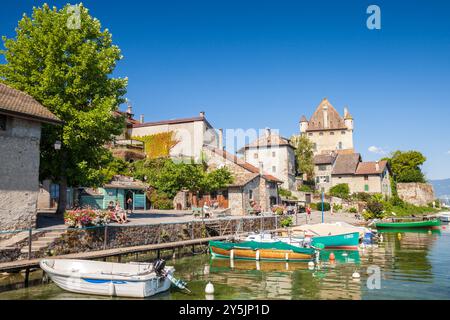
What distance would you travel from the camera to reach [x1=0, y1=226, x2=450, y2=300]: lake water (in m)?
15.6

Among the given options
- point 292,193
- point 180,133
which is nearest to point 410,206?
point 292,193

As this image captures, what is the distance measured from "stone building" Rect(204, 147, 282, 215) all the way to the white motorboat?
1108 inches

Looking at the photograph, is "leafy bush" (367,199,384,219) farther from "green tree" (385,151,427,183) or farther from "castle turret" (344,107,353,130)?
"castle turret" (344,107,353,130)

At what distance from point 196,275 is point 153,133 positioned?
42824 mm

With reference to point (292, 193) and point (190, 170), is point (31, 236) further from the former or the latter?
point (292, 193)

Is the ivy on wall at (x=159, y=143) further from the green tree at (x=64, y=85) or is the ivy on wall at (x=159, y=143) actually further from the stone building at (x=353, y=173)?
the stone building at (x=353, y=173)

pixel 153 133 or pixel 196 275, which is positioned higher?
pixel 153 133

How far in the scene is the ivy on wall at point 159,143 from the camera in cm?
5812

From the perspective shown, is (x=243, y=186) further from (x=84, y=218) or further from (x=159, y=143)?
(x=84, y=218)

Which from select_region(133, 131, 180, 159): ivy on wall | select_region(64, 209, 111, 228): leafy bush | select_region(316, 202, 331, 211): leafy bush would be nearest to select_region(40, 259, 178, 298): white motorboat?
select_region(64, 209, 111, 228): leafy bush

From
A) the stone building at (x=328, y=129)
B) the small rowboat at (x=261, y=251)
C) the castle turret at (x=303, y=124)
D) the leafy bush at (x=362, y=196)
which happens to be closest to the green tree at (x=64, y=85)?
the small rowboat at (x=261, y=251)

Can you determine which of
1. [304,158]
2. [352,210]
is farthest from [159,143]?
[352,210]

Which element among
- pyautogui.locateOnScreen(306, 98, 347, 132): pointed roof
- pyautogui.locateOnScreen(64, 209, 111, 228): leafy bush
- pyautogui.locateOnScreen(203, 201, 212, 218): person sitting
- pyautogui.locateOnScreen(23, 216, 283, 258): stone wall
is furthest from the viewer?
pyautogui.locateOnScreen(306, 98, 347, 132): pointed roof
